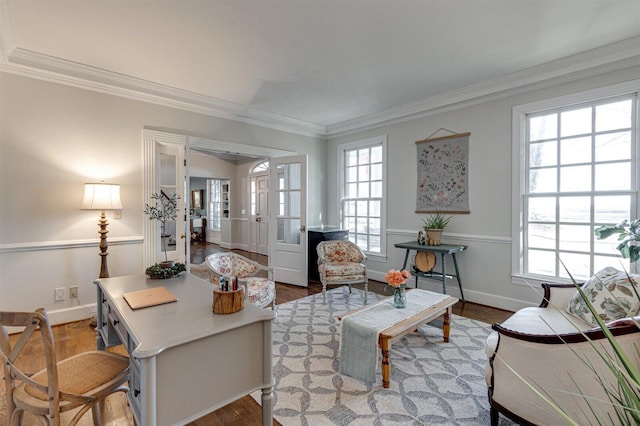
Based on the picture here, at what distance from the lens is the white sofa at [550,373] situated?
4.35ft

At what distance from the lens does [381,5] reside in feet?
7.61

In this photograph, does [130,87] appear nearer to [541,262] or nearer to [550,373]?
[550,373]

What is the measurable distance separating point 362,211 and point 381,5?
→ 346cm

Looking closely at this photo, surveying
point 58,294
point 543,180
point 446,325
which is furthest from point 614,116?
point 58,294

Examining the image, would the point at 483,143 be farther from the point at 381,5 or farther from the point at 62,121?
the point at 62,121

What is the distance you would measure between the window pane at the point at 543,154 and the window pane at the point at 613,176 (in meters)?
0.41

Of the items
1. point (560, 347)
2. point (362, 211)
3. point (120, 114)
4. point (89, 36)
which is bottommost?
point (560, 347)

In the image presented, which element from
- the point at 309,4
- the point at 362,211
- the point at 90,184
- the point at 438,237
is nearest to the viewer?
the point at 309,4

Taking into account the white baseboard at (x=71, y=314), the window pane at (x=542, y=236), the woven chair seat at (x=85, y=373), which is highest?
the window pane at (x=542, y=236)

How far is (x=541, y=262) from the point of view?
3.59 meters

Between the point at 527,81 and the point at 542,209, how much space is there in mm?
1474

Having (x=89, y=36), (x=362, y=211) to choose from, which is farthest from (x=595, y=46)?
(x=89, y=36)

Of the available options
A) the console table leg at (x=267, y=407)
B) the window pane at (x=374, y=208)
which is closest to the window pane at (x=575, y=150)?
the window pane at (x=374, y=208)

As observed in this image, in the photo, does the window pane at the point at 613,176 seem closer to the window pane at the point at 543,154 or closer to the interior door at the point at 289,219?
the window pane at the point at 543,154
